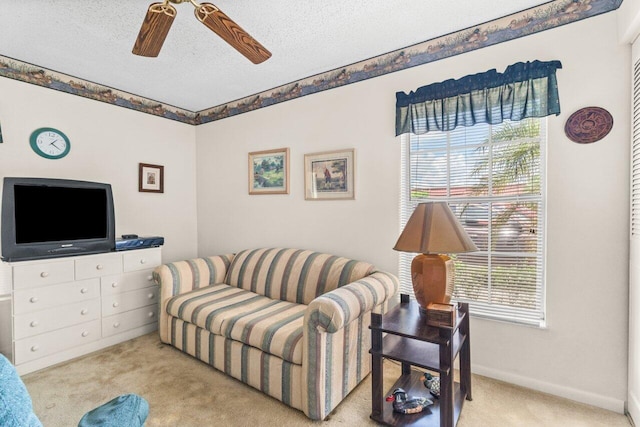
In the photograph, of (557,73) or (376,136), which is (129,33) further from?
(557,73)

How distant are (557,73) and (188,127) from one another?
380cm

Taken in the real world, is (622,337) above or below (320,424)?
above

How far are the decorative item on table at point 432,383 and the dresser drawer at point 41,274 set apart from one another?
288 centimetres

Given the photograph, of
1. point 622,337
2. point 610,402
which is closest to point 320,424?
point 610,402

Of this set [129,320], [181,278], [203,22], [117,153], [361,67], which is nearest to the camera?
[203,22]

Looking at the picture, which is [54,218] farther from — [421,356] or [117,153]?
[421,356]

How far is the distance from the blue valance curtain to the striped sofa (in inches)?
48.9

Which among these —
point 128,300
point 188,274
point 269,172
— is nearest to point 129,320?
point 128,300

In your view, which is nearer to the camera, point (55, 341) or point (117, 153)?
point (55, 341)

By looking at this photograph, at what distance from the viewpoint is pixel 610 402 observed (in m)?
1.85

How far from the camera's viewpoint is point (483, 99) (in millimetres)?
2162

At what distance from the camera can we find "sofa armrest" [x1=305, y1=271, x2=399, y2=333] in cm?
171

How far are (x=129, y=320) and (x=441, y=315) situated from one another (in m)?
2.82

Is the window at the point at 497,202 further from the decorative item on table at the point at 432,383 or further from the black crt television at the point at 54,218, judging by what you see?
the black crt television at the point at 54,218
